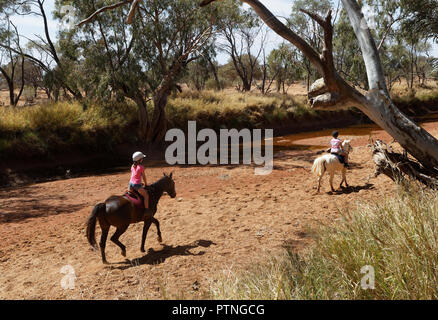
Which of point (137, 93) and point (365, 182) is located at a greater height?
point (137, 93)

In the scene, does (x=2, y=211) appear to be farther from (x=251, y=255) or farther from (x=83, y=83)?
(x=83, y=83)

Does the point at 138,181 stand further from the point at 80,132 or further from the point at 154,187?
the point at 80,132

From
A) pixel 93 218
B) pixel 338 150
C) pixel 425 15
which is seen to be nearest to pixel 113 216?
pixel 93 218

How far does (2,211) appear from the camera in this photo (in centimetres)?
938

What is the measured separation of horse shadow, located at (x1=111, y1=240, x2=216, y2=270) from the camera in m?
5.56

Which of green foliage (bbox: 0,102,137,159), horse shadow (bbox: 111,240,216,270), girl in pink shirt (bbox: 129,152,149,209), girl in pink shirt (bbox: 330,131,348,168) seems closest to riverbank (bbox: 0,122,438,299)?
horse shadow (bbox: 111,240,216,270)

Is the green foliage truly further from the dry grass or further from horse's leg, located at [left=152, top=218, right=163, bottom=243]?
the dry grass

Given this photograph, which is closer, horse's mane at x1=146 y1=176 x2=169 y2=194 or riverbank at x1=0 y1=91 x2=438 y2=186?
horse's mane at x1=146 y1=176 x2=169 y2=194
